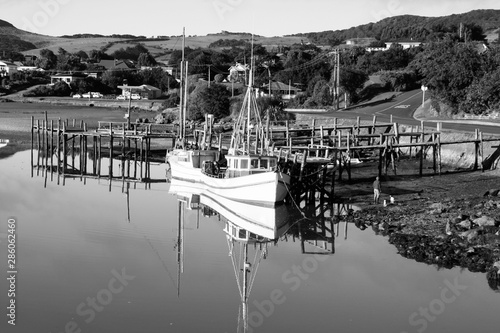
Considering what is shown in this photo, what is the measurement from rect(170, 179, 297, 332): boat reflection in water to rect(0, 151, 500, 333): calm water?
12.1 inches

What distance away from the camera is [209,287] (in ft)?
96.4

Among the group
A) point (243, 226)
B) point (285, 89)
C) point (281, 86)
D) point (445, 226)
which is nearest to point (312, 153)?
point (243, 226)

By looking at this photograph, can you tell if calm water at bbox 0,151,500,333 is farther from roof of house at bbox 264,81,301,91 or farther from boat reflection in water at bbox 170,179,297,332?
roof of house at bbox 264,81,301,91

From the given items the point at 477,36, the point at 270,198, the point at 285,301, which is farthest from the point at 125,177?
the point at 477,36

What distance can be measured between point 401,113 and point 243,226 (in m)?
47.7

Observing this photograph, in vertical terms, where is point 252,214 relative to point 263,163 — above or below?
below

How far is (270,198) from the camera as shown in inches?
1649

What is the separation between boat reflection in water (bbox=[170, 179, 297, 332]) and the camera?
30.5 meters

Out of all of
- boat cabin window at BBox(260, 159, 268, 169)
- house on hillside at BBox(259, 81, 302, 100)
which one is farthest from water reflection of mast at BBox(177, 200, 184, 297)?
house on hillside at BBox(259, 81, 302, 100)

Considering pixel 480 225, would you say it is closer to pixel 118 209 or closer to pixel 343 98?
pixel 118 209

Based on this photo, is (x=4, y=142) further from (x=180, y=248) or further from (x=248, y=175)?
(x=180, y=248)

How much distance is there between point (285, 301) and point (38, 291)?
26.7ft

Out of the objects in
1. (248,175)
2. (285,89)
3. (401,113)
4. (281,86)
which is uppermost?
(281,86)

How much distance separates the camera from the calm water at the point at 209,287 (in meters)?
25.8
